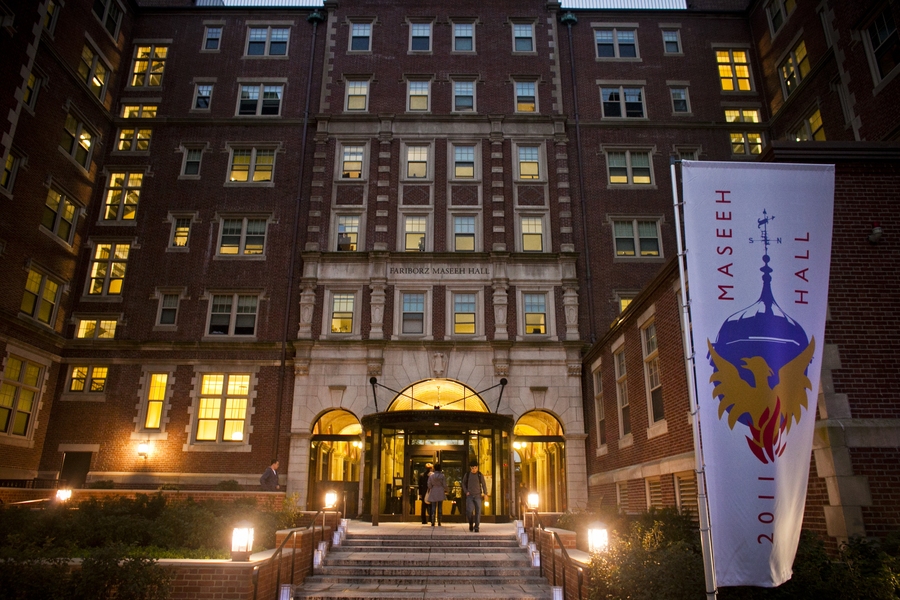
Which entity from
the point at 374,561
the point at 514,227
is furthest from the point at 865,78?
the point at 374,561

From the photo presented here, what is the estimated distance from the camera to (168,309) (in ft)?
95.2

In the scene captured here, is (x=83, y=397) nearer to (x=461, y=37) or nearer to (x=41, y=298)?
(x=41, y=298)

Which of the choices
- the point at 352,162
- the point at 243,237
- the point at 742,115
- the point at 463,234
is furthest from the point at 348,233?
the point at 742,115

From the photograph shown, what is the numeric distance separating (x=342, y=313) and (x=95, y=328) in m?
11.7

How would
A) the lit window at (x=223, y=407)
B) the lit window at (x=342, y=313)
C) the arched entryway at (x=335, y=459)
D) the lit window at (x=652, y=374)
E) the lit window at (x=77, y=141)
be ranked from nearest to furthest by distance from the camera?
the lit window at (x=652, y=374) < the arched entryway at (x=335, y=459) < the lit window at (x=223, y=407) < the lit window at (x=342, y=313) < the lit window at (x=77, y=141)

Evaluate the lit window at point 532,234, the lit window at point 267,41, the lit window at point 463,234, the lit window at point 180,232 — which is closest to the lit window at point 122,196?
the lit window at point 180,232

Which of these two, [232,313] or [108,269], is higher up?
[108,269]

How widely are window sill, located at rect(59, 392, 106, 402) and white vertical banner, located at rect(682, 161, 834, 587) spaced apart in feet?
90.6

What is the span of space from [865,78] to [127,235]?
3274 centimetres

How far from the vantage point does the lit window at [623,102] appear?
109 feet

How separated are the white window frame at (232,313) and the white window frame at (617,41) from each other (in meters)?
22.8

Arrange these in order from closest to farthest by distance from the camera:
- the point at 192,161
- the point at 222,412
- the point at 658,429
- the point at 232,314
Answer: the point at 658,429 → the point at 222,412 → the point at 232,314 → the point at 192,161

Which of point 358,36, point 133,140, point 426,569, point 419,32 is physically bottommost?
point 426,569

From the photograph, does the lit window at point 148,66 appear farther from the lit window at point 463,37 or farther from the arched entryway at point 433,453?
the arched entryway at point 433,453
